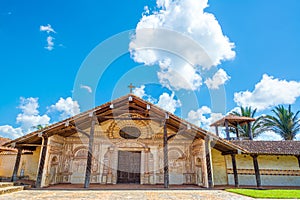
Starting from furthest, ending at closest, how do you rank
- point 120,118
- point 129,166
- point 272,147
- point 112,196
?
point 272,147
point 129,166
point 120,118
point 112,196

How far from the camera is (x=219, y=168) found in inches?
506

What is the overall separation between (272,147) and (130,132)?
8726mm

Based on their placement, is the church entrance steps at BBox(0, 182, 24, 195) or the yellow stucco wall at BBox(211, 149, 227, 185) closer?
the church entrance steps at BBox(0, 182, 24, 195)

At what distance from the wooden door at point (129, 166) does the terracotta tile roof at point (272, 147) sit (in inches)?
250

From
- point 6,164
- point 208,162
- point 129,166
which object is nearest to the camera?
point 208,162

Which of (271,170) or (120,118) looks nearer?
(120,118)

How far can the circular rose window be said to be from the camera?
41.4 ft

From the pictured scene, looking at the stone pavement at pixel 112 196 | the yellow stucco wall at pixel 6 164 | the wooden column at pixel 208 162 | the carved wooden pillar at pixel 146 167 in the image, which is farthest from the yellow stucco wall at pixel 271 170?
the yellow stucco wall at pixel 6 164

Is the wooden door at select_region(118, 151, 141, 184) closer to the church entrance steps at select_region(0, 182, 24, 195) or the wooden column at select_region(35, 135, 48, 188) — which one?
the wooden column at select_region(35, 135, 48, 188)

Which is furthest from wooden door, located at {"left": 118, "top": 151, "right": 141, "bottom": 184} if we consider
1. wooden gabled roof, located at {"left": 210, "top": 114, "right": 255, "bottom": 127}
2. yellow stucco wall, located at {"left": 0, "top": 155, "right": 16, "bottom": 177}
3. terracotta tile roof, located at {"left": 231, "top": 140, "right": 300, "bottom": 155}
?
yellow stucco wall, located at {"left": 0, "top": 155, "right": 16, "bottom": 177}

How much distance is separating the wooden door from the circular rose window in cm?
97

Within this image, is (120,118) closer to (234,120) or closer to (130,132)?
(130,132)

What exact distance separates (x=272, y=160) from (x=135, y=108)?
9.53 meters

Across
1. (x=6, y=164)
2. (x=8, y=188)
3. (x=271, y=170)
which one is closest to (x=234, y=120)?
(x=271, y=170)
